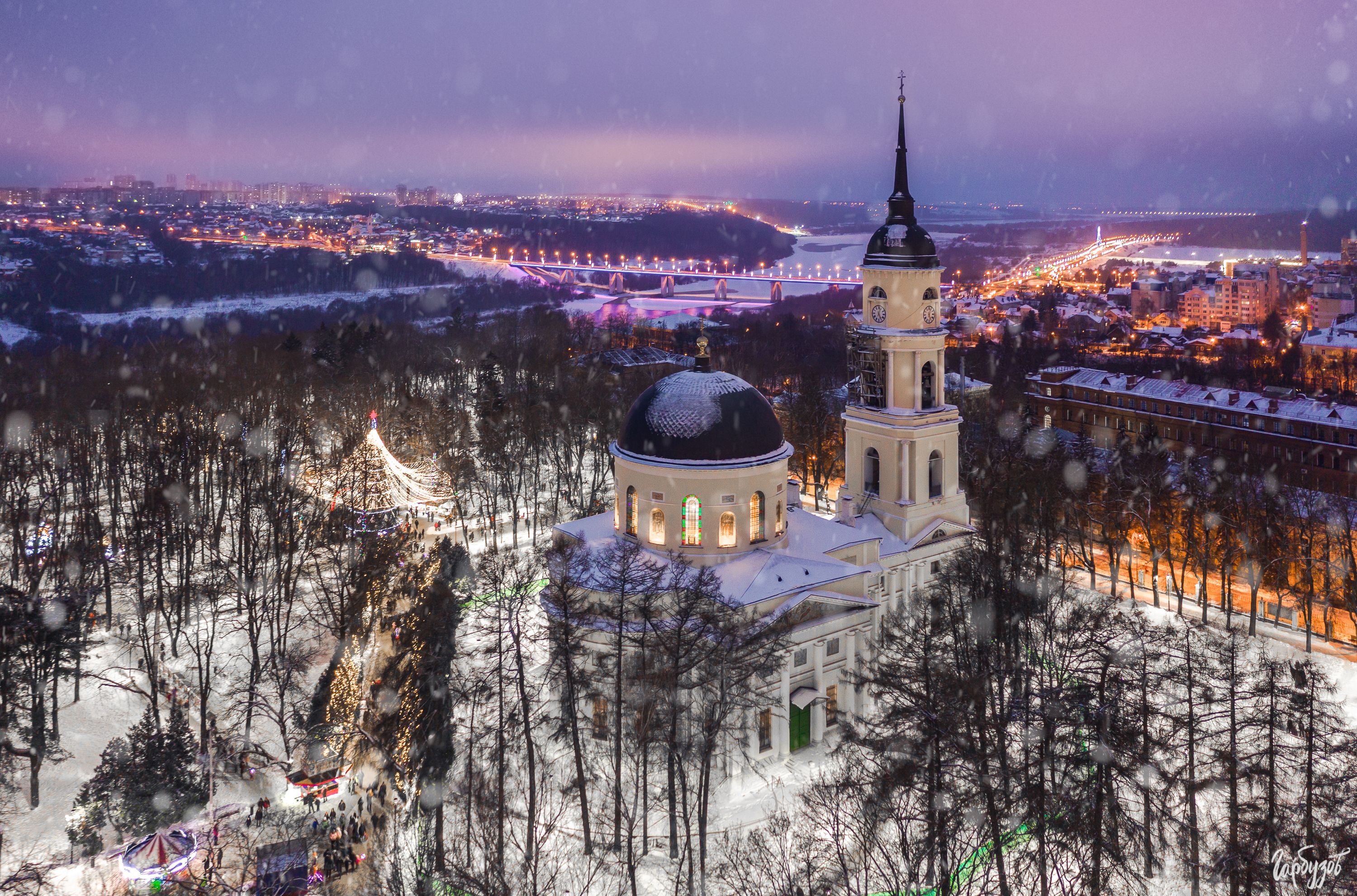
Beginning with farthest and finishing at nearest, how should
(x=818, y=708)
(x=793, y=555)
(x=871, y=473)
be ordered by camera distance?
(x=871, y=473) < (x=793, y=555) < (x=818, y=708)

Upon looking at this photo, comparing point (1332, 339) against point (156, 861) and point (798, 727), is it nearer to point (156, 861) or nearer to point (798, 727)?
point (798, 727)

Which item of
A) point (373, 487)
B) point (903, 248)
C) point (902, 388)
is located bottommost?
point (373, 487)

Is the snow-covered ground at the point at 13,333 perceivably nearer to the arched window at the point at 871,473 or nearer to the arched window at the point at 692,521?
the arched window at the point at 692,521

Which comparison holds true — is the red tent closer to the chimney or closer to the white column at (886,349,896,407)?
the chimney

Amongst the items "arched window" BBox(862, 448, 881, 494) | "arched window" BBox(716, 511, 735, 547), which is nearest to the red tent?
"arched window" BBox(716, 511, 735, 547)

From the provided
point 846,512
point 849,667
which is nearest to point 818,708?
point 849,667

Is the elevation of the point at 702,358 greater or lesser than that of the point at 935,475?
greater

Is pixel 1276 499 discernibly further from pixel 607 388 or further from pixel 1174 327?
pixel 1174 327
